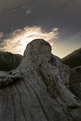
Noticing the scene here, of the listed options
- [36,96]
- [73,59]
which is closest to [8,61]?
[73,59]

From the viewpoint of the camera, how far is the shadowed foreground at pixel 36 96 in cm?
358

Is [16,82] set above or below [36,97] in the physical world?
above

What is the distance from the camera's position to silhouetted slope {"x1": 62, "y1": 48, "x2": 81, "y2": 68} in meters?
12.0

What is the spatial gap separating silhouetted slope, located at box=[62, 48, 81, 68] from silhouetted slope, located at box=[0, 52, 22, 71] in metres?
2.61

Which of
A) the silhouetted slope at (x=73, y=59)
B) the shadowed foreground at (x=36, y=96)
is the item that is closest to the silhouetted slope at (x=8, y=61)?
the silhouetted slope at (x=73, y=59)

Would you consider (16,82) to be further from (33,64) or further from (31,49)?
(31,49)

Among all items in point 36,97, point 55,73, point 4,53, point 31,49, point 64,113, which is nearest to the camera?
point 64,113

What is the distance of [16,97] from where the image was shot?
3977mm

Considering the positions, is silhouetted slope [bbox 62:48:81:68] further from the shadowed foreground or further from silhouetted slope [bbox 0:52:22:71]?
the shadowed foreground

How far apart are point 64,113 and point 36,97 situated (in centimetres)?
60

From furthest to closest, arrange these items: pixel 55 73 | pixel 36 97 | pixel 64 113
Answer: pixel 55 73
pixel 36 97
pixel 64 113

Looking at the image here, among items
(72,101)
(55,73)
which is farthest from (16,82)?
(72,101)

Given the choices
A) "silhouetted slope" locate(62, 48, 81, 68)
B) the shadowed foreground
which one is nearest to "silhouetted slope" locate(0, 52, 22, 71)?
"silhouetted slope" locate(62, 48, 81, 68)

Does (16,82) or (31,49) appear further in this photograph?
(31,49)
